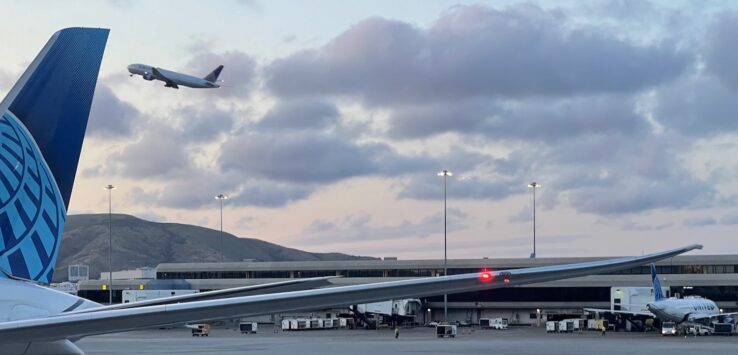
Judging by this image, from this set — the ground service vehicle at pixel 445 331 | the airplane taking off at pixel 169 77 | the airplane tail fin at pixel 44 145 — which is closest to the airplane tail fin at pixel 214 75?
the airplane taking off at pixel 169 77

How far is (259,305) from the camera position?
14.3m

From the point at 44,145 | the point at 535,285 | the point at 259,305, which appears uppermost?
the point at 44,145

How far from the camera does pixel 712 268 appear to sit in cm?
14262

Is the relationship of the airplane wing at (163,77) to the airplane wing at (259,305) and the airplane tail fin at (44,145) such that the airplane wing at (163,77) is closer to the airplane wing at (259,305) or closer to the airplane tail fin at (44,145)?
the airplane tail fin at (44,145)

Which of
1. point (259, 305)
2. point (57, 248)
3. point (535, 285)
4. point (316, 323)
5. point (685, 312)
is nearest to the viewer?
point (259, 305)

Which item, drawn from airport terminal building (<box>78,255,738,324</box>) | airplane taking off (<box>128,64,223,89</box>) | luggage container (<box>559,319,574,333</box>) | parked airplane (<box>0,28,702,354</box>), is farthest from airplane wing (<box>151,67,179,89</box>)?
parked airplane (<box>0,28,702,354</box>)

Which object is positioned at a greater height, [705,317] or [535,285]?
[535,285]

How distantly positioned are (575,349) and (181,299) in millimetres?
54625

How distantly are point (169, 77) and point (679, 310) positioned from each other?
54.0 meters

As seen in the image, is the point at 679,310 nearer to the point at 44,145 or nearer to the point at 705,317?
the point at 705,317

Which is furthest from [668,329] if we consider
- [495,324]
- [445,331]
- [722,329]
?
[445,331]

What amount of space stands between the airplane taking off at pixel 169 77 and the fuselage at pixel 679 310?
162ft

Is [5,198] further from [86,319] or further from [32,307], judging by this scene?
[86,319]

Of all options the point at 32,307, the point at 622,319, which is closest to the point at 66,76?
the point at 32,307
